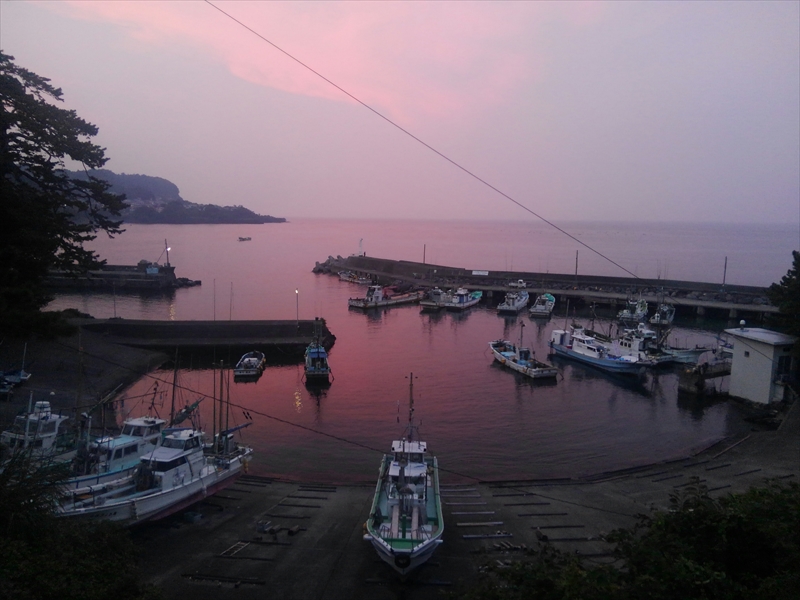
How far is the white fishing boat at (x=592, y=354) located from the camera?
14859mm

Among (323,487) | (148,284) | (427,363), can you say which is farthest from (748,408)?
(148,284)

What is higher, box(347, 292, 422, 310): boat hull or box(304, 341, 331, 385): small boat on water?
box(347, 292, 422, 310): boat hull

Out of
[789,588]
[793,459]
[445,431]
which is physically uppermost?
[789,588]

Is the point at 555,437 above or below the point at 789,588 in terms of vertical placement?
below

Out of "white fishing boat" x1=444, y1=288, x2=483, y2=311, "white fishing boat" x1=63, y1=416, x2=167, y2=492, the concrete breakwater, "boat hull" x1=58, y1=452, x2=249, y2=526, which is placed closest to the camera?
"boat hull" x1=58, y1=452, x2=249, y2=526

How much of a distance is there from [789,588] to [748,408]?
10.3m

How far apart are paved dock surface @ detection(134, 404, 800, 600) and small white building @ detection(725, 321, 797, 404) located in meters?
2.68

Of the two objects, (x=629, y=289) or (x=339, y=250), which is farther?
(x=339, y=250)

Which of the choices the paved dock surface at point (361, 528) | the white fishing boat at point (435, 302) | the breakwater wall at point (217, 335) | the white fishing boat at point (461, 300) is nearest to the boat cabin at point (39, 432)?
the paved dock surface at point (361, 528)

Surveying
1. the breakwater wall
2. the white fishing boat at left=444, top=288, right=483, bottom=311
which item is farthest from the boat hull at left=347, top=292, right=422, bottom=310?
the breakwater wall

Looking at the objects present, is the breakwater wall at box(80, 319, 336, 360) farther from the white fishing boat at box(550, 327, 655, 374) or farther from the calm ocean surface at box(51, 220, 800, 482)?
the white fishing boat at box(550, 327, 655, 374)

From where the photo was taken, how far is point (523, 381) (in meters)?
14.4

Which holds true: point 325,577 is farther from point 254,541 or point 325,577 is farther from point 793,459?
point 793,459

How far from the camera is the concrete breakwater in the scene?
24.3 meters
